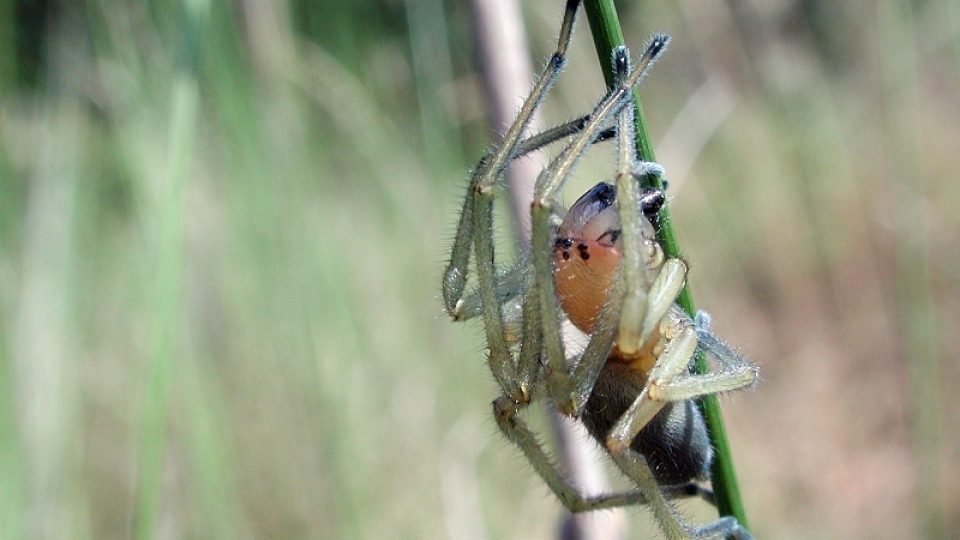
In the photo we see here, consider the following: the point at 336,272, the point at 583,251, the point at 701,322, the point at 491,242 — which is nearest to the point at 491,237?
the point at 491,242

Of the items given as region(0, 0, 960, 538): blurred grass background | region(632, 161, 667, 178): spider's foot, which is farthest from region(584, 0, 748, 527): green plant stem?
region(0, 0, 960, 538): blurred grass background

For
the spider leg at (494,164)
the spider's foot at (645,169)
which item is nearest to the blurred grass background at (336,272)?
the spider leg at (494,164)

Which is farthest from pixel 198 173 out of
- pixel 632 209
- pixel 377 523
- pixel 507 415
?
pixel 632 209

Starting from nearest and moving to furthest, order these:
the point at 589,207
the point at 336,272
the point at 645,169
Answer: the point at 645,169
the point at 589,207
the point at 336,272

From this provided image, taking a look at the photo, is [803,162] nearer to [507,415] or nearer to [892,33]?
[892,33]

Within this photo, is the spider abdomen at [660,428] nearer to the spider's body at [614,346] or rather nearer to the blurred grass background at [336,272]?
the spider's body at [614,346]

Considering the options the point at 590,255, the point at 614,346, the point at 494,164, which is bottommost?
the point at 614,346

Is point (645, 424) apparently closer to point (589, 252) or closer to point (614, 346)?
point (614, 346)
